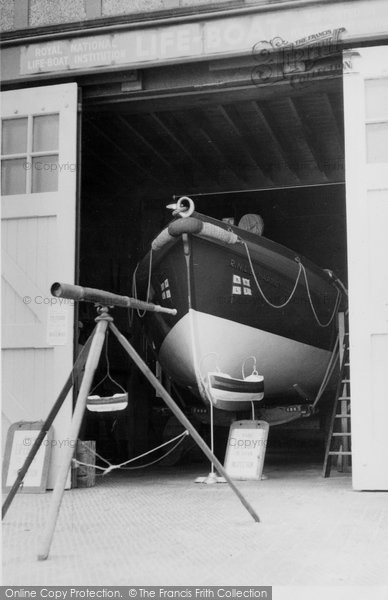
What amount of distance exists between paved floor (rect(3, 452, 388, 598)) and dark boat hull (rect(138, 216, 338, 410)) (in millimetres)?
1124

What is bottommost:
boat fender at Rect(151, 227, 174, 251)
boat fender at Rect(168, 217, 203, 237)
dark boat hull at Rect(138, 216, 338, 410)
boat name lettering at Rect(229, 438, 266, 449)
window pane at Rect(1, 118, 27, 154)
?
boat name lettering at Rect(229, 438, 266, 449)

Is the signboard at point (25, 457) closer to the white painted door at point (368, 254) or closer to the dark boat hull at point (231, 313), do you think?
the dark boat hull at point (231, 313)

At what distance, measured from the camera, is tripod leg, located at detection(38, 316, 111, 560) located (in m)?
3.09

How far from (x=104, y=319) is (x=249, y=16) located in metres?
3.01

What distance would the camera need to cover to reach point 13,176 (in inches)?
232

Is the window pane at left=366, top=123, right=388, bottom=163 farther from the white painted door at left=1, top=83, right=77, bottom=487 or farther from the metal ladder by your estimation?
the white painted door at left=1, top=83, right=77, bottom=487

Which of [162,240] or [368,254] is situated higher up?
[162,240]

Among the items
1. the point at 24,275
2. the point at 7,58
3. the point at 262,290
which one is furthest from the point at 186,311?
the point at 7,58

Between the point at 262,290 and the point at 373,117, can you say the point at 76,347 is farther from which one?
the point at 373,117

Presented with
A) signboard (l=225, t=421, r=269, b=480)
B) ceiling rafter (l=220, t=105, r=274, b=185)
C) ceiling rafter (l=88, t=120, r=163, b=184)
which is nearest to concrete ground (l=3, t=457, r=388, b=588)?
signboard (l=225, t=421, r=269, b=480)

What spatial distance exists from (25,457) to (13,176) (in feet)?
7.23

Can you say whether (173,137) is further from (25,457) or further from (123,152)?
(25,457)

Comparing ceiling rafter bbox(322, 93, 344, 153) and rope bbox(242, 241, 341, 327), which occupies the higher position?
ceiling rafter bbox(322, 93, 344, 153)

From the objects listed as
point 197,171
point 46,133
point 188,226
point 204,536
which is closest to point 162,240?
point 188,226
